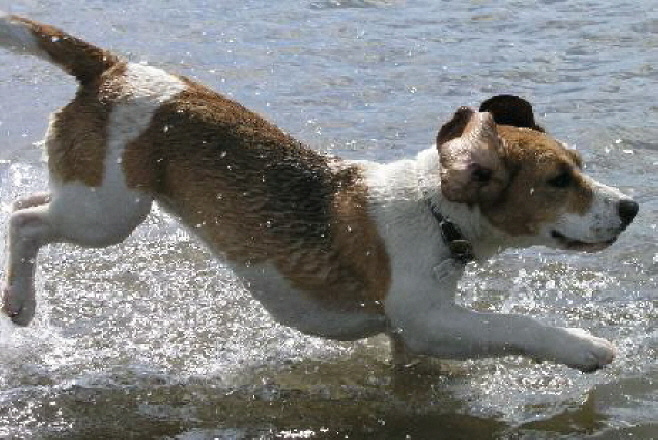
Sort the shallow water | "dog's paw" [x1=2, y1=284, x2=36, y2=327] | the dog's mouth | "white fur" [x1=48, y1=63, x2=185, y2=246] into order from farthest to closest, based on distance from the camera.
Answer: "dog's paw" [x1=2, y1=284, x2=36, y2=327] → "white fur" [x1=48, y1=63, x2=185, y2=246] → the shallow water → the dog's mouth

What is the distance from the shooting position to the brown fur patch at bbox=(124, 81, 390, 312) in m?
5.86

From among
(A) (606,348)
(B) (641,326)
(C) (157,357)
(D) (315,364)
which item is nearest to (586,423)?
(A) (606,348)

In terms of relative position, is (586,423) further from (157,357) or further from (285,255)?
(157,357)

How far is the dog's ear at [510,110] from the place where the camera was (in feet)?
19.3

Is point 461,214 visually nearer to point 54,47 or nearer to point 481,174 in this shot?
point 481,174

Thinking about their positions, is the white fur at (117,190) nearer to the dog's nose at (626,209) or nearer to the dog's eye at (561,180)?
the dog's eye at (561,180)

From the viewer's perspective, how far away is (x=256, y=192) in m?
5.97

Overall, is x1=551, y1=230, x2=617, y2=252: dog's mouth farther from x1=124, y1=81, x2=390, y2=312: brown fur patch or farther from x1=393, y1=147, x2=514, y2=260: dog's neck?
x1=124, y1=81, x2=390, y2=312: brown fur patch

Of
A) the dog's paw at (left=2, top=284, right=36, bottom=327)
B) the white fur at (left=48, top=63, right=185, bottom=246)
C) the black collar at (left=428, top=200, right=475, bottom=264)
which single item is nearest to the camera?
the black collar at (left=428, top=200, right=475, bottom=264)

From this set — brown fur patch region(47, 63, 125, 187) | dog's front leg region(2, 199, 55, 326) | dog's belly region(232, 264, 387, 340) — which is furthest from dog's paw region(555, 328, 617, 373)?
dog's front leg region(2, 199, 55, 326)

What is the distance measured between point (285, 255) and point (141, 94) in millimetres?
1055

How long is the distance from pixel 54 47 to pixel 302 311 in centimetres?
177

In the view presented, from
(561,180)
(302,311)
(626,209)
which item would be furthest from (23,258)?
(626,209)

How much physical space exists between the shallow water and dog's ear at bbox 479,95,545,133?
1.21 metres
